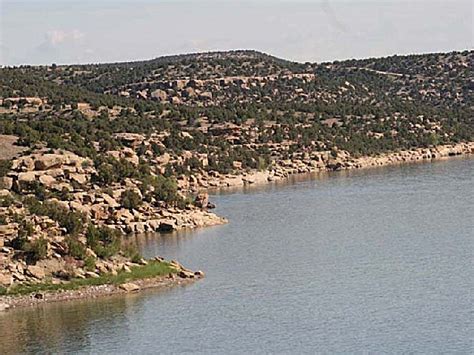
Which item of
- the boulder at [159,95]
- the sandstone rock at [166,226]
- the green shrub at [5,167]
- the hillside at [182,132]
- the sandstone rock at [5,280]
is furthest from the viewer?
the boulder at [159,95]

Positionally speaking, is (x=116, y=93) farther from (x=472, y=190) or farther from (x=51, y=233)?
(x=51, y=233)

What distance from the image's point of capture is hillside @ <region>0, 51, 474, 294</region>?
51.2 metres

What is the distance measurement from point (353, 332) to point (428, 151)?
73957 mm

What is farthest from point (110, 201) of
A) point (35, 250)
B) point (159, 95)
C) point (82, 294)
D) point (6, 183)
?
point (159, 95)

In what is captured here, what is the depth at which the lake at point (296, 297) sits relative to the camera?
3328 cm

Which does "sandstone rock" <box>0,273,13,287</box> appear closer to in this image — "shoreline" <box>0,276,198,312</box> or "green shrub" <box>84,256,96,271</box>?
"shoreline" <box>0,276,198,312</box>

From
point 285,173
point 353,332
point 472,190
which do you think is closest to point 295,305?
point 353,332

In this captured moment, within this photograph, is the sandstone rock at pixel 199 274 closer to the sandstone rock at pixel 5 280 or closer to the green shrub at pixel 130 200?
the sandstone rock at pixel 5 280

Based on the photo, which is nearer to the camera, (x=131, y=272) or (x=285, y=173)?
(x=131, y=272)

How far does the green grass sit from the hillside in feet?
1.96

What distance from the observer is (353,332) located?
110 ft

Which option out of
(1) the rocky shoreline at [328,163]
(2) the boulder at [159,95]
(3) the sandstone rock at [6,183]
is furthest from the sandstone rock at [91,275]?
(2) the boulder at [159,95]

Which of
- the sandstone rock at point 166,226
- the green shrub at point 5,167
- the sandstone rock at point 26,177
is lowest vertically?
the sandstone rock at point 166,226

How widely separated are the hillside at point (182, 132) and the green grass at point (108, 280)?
1.96 ft
